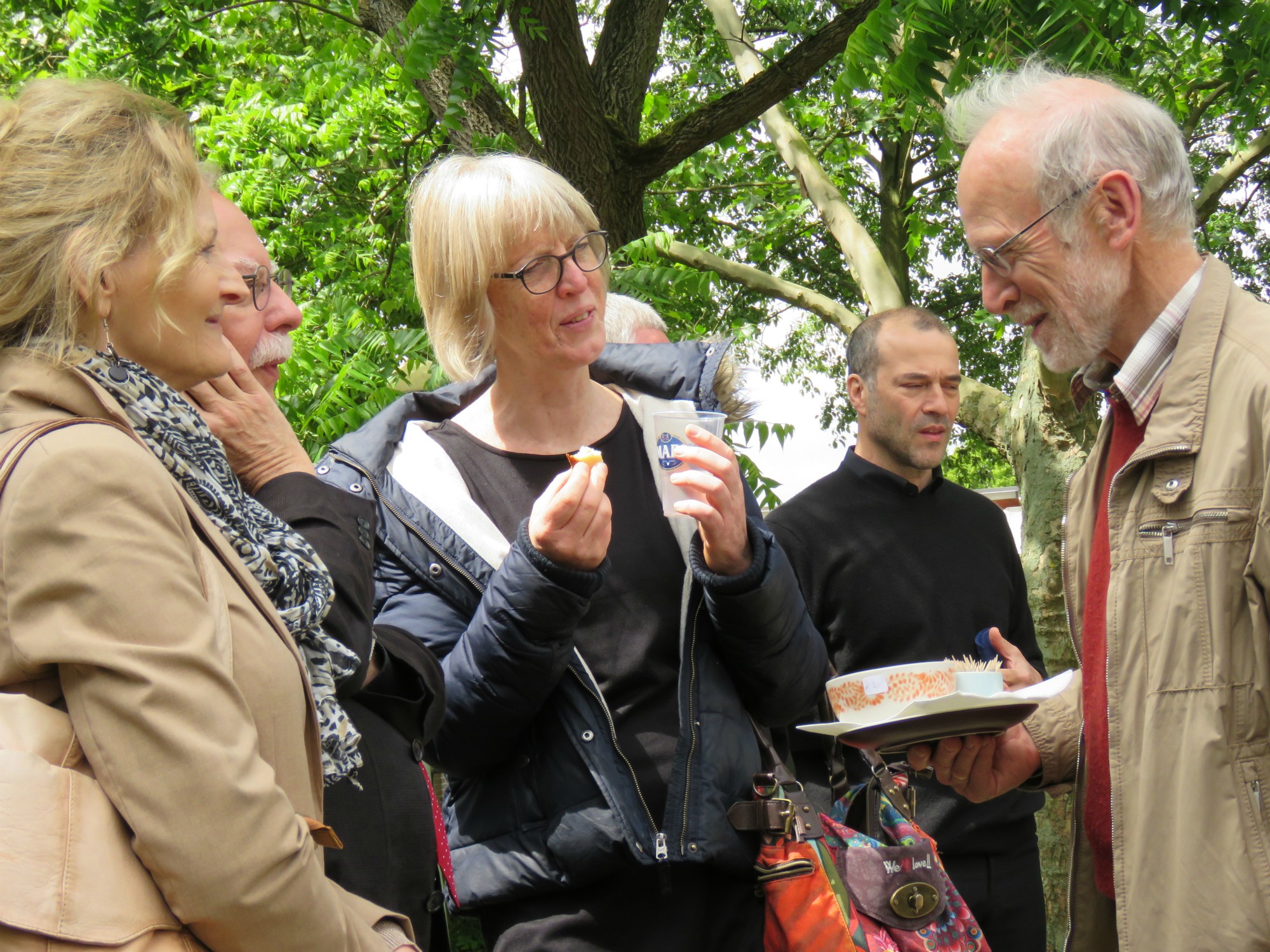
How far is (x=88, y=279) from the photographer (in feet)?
5.23

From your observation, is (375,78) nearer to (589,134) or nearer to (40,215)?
(589,134)

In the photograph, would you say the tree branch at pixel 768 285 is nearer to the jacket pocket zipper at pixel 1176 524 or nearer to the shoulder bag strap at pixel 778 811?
the shoulder bag strap at pixel 778 811

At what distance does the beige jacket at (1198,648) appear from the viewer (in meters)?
1.95

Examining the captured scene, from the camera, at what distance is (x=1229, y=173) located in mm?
8227

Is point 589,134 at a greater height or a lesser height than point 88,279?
greater

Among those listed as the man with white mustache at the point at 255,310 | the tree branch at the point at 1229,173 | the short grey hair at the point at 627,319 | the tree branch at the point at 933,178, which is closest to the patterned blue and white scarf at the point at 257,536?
the man with white mustache at the point at 255,310

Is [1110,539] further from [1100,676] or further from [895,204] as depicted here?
[895,204]

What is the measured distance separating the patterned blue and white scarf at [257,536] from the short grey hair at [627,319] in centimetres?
270

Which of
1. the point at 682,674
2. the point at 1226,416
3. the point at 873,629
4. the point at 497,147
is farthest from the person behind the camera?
the point at 497,147

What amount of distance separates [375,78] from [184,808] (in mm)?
6161

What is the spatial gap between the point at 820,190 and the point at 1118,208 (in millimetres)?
6603

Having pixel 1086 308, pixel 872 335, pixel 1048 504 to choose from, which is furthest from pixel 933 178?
pixel 1086 308

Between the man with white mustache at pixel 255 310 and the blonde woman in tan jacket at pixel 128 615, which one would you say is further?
the man with white mustache at pixel 255 310

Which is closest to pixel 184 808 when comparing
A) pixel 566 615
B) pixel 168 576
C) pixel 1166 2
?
pixel 168 576
